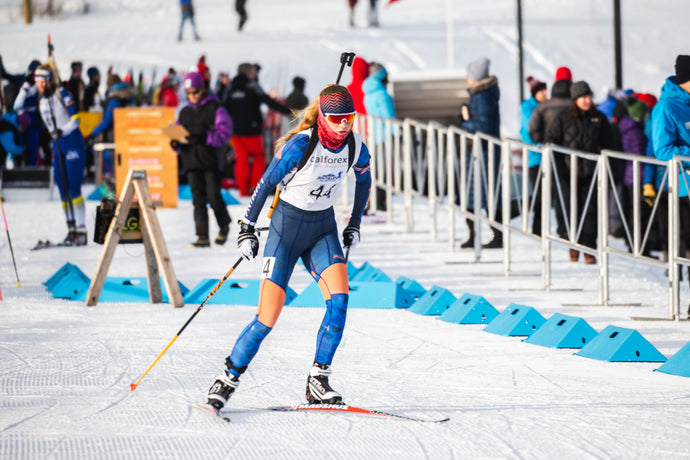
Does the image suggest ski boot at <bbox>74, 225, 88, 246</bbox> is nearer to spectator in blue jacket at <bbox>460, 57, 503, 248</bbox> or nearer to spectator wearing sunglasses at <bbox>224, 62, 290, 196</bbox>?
spectator wearing sunglasses at <bbox>224, 62, 290, 196</bbox>

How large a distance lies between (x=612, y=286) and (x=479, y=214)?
186 cm

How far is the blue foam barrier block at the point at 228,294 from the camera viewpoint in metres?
9.22

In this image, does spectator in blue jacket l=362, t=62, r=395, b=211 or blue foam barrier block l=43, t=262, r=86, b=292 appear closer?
blue foam barrier block l=43, t=262, r=86, b=292

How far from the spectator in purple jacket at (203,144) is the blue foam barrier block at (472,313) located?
14.8ft

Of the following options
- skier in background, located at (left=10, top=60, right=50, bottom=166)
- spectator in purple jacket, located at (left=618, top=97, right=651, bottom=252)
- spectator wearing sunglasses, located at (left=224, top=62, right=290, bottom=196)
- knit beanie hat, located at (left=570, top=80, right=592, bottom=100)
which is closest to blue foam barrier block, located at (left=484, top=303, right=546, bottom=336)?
knit beanie hat, located at (left=570, top=80, right=592, bottom=100)

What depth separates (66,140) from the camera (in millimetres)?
12391

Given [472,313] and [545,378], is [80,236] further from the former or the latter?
[545,378]

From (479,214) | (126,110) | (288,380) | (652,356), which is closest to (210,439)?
(288,380)

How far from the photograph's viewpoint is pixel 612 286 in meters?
9.88

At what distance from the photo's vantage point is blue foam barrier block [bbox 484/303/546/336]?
7781 millimetres

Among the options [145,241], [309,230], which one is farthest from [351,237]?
[145,241]

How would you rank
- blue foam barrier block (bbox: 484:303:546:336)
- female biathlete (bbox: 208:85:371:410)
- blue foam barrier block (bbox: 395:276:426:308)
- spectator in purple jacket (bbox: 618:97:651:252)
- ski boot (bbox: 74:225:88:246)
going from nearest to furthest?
female biathlete (bbox: 208:85:371:410), blue foam barrier block (bbox: 484:303:546:336), blue foam barrier block (bbox: 395:276:426:308), spectator in purple jacket (bbox: 618:97:651:252), ski boot (bbox: 74:225:88:246)

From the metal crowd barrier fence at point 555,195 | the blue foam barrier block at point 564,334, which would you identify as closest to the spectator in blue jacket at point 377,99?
the metal crowd barrier fence at point 555,195

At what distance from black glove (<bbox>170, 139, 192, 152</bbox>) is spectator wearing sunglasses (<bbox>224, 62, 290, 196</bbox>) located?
12.0 ft
